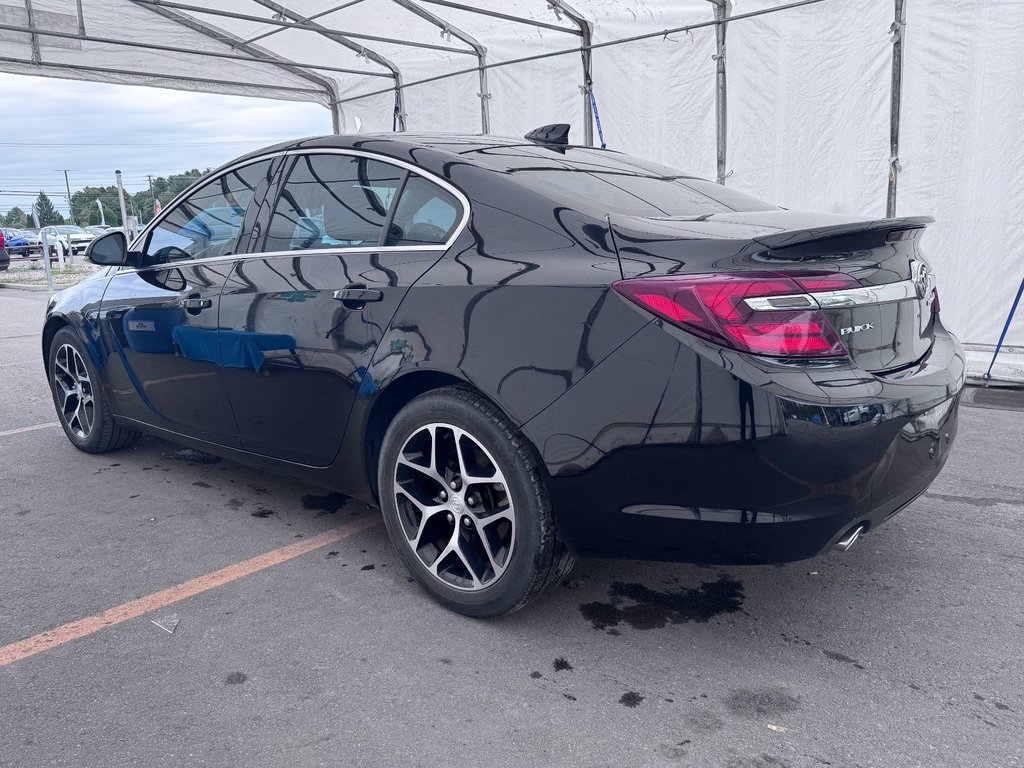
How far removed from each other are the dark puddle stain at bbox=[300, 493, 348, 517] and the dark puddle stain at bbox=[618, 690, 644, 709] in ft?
5.92

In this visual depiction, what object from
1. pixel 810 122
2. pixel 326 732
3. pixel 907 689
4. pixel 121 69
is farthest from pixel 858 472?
pixel 121 69

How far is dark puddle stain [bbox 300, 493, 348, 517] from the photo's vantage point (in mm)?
3748

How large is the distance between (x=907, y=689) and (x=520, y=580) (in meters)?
1.07

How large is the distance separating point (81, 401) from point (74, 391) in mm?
96

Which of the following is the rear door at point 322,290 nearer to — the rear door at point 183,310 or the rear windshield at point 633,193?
the rear door at point 183,310

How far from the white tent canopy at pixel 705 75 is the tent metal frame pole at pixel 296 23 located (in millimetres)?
32

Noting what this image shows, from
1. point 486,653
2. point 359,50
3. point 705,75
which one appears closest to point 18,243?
point 359,50

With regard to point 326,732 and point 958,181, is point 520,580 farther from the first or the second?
point 958,181

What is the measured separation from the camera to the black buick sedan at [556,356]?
2162 millimetres

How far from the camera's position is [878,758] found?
199cm

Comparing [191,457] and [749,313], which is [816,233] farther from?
[191,457]

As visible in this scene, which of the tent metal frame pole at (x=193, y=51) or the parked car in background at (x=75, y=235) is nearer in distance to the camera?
the tent metal frame pole at (x=193, y=51)

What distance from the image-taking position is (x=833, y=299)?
2.20m

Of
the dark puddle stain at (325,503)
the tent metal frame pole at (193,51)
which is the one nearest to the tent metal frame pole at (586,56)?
the tent metal frame pole at (193,51)
